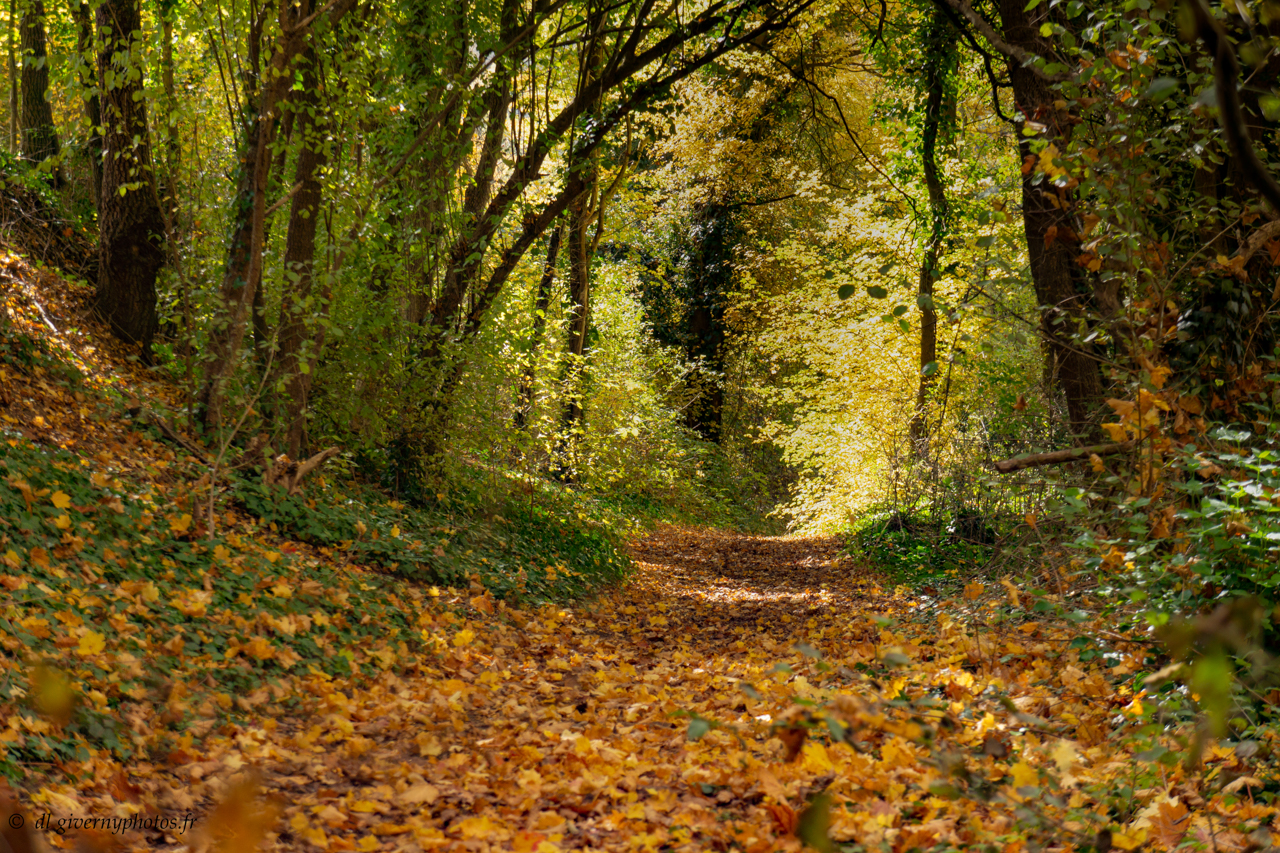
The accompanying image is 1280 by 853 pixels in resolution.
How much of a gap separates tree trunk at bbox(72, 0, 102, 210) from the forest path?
4.18 meters

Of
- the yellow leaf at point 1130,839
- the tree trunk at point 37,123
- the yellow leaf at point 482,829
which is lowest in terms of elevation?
the yellow leaf at point 482,829

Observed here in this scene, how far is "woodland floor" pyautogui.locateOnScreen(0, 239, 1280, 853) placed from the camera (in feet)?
8.39

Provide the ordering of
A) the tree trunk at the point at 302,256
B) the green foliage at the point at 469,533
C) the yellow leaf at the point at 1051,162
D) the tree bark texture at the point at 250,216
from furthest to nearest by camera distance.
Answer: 1. the tree trunk at the point at 302,256
2. the green foliage at the point at 469,533
3. the tree bark texture at the point at 250,216
4. the yellow leaf at the point at 1051,162

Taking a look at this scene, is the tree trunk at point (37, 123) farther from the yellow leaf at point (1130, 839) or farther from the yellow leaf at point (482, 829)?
the yellow leaf at point (1130, 839)

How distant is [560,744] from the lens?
12.3 ft

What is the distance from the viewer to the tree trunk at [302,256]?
6797 mm

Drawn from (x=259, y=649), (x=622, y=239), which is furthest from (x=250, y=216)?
(x=622, y=239)

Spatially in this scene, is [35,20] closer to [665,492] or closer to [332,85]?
[332,85]

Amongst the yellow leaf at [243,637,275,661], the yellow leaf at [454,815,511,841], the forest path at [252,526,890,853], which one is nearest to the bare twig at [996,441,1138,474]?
the forest path at [252,526,890,853]

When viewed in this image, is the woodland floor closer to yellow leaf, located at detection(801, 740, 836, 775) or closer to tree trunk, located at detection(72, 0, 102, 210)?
yellow leaf, located at detection(801, 740, 836, 775)

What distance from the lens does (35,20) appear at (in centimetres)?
902

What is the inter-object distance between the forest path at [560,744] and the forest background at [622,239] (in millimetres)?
1330

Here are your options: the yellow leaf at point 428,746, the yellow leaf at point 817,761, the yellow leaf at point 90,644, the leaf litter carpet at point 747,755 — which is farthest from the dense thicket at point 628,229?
the yellow leaf at point 428,746

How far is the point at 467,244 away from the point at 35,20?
16.6 feet
